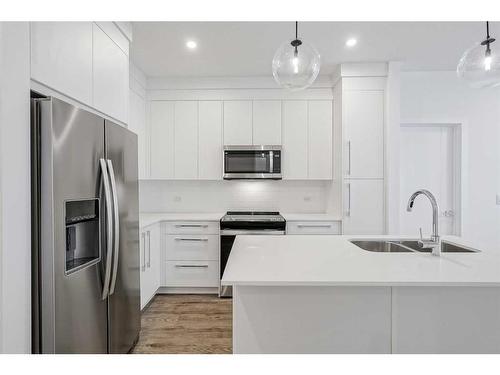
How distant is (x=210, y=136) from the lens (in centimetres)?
381

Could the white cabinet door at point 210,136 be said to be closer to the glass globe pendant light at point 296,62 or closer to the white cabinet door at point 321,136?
the white cabinet door at point 321,136

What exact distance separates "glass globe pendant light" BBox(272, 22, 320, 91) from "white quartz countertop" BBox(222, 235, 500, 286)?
937mm

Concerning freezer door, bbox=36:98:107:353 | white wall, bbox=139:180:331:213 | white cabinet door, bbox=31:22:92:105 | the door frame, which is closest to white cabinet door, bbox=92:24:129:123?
white cabinet door, bbox=31:22:92:105

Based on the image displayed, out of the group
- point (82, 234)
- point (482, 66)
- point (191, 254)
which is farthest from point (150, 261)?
point (482, 66)

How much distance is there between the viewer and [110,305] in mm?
1834

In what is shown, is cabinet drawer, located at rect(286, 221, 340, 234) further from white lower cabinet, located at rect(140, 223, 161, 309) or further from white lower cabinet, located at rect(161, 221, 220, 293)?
white lower cabinet, located at rect(140, 223, 161, 309)

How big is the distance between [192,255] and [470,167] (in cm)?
330

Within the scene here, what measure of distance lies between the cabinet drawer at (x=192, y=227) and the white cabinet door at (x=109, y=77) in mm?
1418

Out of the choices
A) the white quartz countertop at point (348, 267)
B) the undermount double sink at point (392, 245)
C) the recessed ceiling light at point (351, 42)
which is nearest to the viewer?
the white quartz countertop at point (348, 267)

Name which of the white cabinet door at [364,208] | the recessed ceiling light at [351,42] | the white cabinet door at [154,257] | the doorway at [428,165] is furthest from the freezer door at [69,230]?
the doorway at [428,165]

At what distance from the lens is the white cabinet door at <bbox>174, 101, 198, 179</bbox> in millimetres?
3807

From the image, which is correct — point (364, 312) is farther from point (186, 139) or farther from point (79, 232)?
point (186, 139)

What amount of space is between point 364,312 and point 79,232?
53.7 inches

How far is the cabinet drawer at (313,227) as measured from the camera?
3.49 meters
